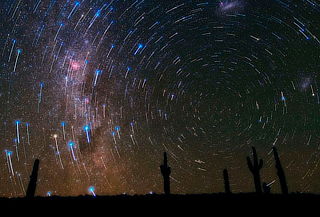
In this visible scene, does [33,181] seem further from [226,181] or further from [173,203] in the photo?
[226,181]

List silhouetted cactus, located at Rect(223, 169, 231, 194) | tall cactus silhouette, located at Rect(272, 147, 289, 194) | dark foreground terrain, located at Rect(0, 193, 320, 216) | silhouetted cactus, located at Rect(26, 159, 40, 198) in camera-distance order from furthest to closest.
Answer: silhouetted cactus, located at Rect(223, 169, 231, 194) → tall cactus silhouette, located at Rect(272, 147, 289, 194) → silhouetted cactus, located at Rect(26, 159, 40, 198) → dark foreground terrain, located at Rect(0, 193, 320, 216)

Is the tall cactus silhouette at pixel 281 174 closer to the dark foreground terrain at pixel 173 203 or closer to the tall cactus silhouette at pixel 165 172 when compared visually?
the dark foreground terrain at pixel 173 203

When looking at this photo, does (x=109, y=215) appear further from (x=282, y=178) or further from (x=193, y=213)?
(x=282, y=178)

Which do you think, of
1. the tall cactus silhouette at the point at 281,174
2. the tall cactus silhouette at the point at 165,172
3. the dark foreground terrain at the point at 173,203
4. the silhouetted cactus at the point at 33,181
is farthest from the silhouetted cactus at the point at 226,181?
the silhouetted cactus at the point at 33,181

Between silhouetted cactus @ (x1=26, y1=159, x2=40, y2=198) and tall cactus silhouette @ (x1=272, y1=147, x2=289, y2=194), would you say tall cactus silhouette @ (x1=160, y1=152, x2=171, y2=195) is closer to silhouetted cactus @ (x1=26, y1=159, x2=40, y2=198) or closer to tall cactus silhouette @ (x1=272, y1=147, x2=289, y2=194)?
tall cactus silhouette @ (x1=272, y1=147, x2=289, y2=194)

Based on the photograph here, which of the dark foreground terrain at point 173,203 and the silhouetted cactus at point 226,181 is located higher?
the silhouetted cactus at point 226,181

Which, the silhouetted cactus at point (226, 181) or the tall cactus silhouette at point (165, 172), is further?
the silhouetted cactus at point (226, 181)

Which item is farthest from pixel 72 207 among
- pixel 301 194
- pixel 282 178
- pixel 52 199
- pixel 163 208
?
pixel 282 178

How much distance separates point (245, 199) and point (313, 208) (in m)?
2.26

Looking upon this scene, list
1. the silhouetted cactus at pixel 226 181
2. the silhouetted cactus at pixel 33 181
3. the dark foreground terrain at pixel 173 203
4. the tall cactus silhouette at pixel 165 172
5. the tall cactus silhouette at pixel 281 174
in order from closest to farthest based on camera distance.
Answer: the dark foreground terrain at pixel 173 203 → the silhouetted cactus at pixel 33 181 → the tall cactus silhouette at pixel 165 172 → the tall cactus silhouette at pixel 281 174 → the silhouetted cactus at pixel 226 181

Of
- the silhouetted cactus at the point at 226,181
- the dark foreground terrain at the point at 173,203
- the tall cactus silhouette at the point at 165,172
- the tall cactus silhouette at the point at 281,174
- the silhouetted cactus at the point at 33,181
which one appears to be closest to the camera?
the dark foreground terrain at the point at 173,203

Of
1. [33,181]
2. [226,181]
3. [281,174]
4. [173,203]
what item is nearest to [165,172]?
[226,181]

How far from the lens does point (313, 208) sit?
8812 mm

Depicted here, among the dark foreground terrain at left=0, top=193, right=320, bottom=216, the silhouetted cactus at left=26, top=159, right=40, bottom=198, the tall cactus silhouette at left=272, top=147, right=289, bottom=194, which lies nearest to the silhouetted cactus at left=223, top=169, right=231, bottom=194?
the tall cactus silhouette at left=272, top=147, right=289, bottom=194
